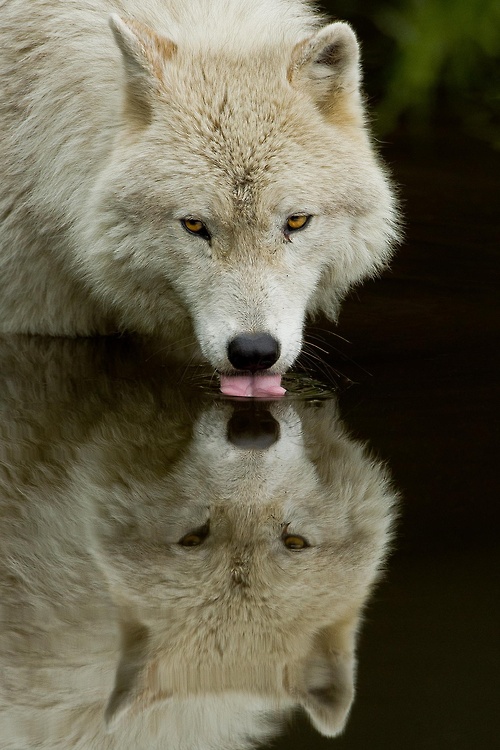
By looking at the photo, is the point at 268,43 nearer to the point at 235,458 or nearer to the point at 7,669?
the point at 235,458

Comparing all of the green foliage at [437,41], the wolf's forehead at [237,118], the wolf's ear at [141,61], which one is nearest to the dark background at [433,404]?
the green foliage at [437,41]

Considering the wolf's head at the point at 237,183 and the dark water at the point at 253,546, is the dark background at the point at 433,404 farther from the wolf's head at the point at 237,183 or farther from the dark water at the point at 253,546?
the wolf's head at the point at 237,183

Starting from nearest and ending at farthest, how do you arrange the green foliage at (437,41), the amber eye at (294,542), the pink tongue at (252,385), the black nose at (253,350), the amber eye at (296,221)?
1. the green foliage at (437,41)
2. the amber eye at (294,542)
3. the black nose at (253,350)
4. the amber eye at (296,221)
5. the pink tongue at (252,385)

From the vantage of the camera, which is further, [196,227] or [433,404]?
[433,404]

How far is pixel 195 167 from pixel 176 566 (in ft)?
6.49

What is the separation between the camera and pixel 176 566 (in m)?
3.89

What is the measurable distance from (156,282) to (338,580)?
2170mm

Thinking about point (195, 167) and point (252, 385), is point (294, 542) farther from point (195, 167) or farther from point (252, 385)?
point (195, 167)

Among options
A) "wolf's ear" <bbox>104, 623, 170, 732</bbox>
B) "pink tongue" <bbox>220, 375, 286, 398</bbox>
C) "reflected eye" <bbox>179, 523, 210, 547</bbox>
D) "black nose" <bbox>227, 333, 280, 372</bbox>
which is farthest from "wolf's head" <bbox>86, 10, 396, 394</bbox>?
"wolf's ear" <bbox>104, 623, 170, 732</bbox>

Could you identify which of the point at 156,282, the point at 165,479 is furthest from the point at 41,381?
the point at 165,479

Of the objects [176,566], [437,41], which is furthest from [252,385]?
[437,41]

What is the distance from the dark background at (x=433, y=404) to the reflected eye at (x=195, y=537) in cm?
66

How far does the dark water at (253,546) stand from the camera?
3221mm

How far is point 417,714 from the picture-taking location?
10.2 ft
